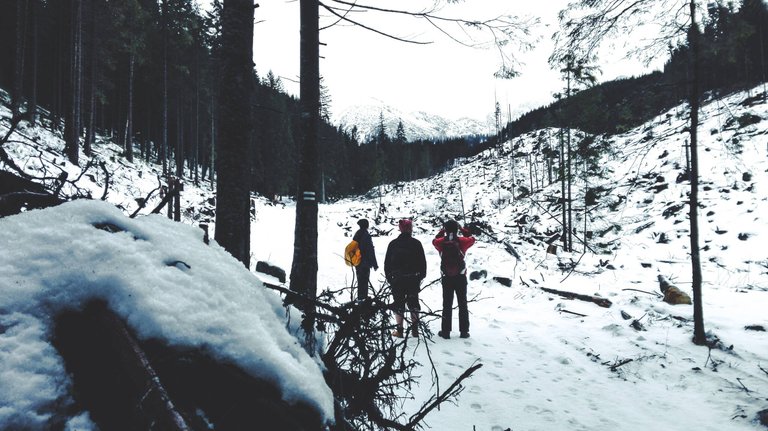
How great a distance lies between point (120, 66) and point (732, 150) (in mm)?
37408

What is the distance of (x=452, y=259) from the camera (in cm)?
594

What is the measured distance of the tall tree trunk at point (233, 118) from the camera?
303cm

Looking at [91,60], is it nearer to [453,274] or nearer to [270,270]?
[270,270]

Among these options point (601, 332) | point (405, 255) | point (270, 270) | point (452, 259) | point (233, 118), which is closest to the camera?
point (233, 118)

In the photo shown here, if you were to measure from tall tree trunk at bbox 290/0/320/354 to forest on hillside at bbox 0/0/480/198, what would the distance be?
0.50 m

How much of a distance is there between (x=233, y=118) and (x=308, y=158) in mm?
1763

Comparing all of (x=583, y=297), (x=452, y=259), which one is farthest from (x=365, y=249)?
(x=583, y=297)

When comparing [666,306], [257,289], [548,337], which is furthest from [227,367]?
[666,306]

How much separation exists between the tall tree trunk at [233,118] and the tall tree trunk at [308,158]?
5.16 feet

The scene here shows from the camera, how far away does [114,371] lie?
3.20 ft

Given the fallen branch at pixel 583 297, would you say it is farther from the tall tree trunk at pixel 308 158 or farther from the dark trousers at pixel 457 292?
the tall tree trunk at pixel 308 158

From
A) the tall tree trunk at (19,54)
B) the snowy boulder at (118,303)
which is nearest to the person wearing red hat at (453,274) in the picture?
the snowy boulder at (118,303)

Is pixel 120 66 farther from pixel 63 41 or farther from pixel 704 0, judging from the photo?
pixel 704 0

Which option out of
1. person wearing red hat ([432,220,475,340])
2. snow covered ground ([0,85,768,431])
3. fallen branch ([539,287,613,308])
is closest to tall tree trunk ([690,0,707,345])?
snow covered ground ([0,85,768,431])
